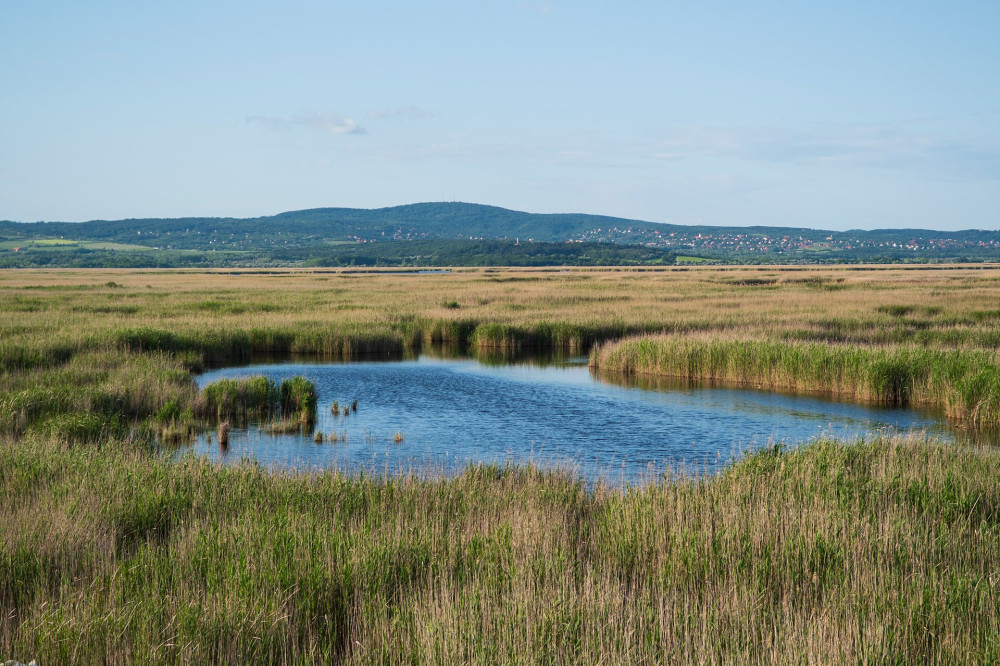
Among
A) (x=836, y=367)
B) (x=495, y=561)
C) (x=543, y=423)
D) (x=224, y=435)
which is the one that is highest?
(x=495, y=561)

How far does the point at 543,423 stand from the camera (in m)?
19.3

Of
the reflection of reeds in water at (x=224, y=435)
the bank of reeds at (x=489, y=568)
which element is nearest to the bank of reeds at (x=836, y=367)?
the bank of reeds at (x=489, y=568)

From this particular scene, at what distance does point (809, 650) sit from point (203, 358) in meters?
26.9

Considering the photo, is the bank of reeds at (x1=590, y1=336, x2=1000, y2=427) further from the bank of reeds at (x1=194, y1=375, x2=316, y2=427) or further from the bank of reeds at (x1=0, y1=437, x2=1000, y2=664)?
the bank of reeds at (x1=194, y1=375, x2=316, y2=427)

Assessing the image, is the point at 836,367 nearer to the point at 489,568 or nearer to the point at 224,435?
the point at 224,435

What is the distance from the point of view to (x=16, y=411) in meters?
15.1

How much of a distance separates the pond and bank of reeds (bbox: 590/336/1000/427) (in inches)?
36.0

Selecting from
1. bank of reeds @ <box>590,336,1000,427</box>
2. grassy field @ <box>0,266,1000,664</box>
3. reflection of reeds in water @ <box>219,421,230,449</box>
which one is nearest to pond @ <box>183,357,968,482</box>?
reflection of reeds in water @ <box>219,421,230,449</box>

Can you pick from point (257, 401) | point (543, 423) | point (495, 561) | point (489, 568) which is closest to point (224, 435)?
point (257, 401)

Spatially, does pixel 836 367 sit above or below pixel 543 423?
above

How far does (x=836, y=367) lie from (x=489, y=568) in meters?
19.2

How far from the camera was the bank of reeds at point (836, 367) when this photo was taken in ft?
64.3

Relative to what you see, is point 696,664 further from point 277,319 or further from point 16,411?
point 277,319

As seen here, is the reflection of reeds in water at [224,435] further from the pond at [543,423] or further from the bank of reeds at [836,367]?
the bank of reeds at [836,367]
